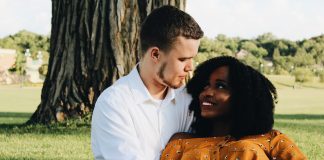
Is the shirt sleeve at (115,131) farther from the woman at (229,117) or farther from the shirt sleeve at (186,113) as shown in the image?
the shirt sleeve at (186,113)

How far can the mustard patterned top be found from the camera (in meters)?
2.67

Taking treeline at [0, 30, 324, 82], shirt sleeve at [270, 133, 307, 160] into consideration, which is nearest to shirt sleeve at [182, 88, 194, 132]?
shirt sleeve at [270, 133, 307, 160]

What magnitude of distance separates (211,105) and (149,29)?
48 centimetres

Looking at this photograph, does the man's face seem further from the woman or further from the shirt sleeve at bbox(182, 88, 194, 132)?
the shirt sleeve at bbox(182, 88, 194, 132)

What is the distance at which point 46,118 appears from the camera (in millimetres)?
6852

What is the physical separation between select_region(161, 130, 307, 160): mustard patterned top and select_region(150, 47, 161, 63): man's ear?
406 mm

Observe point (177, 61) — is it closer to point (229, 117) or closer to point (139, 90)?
point (139, 90)

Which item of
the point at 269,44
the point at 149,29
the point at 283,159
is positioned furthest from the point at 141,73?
the point at 269,44

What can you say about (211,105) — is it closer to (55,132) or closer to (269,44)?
(55,132)

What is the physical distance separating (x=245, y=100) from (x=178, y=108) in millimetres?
359

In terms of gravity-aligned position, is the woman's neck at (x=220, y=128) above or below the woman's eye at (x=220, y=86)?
below

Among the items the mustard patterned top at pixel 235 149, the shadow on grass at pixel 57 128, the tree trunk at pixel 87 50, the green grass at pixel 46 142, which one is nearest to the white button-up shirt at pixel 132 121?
the mustard patterned top at pixel 235 149

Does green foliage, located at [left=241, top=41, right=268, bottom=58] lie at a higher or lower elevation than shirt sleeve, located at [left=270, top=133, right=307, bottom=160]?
lower

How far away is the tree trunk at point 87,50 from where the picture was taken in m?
6.33
